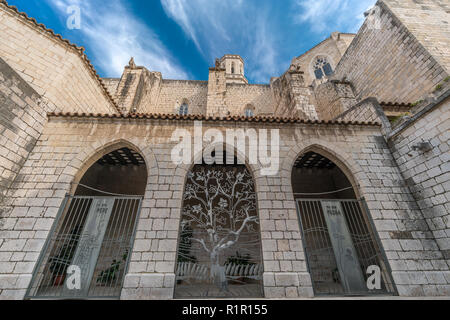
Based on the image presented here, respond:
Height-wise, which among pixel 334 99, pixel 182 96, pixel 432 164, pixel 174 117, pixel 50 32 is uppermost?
pixel 182 96

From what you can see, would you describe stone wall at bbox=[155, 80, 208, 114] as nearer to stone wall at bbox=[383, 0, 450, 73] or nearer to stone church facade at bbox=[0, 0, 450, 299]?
stone church facade at bbox=[0, 0, 450, 299]

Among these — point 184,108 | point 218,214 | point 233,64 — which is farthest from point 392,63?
point 233,64

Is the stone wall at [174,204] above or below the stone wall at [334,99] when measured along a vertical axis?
below

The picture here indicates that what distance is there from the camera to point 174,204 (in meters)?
4.06

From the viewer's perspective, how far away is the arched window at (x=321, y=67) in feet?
53.4

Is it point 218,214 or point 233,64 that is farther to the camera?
point 233,64

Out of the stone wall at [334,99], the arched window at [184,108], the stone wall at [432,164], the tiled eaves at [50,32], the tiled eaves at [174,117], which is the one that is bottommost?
the stone wall at [432,164]

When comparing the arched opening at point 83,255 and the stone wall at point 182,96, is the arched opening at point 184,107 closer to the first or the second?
the stone wall at point 182,96

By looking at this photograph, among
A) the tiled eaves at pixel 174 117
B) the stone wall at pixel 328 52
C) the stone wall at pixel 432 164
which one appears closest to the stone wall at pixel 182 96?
the tiled eaves at pixel 174 117

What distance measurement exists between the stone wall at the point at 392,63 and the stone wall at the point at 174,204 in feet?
12.0

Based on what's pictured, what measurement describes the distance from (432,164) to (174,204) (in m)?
5.81

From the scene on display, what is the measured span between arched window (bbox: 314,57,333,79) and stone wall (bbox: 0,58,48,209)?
18.8 m

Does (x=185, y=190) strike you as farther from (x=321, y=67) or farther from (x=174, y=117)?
(x=321, y=67)

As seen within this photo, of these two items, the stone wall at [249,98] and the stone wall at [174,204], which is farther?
the stone wall at [249,98]
